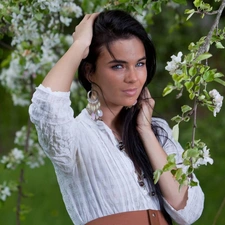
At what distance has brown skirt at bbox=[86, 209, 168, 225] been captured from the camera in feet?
8.17

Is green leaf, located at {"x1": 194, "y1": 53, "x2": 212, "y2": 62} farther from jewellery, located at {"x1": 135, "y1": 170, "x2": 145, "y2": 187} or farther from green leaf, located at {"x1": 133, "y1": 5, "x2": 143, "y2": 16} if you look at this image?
green leaf, located at {"x1": 133, "y1": 5, "x2": 143, "y2": 16}

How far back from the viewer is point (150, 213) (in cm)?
252

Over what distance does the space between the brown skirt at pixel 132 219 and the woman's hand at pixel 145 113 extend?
0.27 meters

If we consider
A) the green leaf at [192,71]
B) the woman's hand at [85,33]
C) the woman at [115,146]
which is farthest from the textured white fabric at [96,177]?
the green leaf at [192,71]

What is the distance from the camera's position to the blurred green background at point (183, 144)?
19.4 feet

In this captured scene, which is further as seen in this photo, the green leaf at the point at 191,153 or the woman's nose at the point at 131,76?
the woman's nose at the point at 131,76

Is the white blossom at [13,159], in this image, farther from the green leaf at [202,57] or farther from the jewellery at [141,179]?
the green leaf at [202,57]

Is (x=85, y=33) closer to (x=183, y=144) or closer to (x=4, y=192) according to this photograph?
(x=4, y=192)

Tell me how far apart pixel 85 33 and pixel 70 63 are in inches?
6.1

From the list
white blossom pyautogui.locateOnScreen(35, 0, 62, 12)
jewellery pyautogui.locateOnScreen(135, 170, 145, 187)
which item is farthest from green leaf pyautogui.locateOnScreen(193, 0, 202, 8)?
white blossom pyautogui.locateOnScreen(35, 0, 62, 12)

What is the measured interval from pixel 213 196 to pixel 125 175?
11.6 ft

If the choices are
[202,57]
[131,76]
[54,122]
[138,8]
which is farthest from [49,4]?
[202,57]

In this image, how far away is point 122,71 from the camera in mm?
A: 2486

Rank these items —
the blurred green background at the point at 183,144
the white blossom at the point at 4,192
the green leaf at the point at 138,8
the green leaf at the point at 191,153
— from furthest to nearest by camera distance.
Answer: the blurred green background at the point at 183,144 → the white blossom at the point at 4,192 → the green leaf at the point at 138,8 → the green leaf at the point at 191,153
